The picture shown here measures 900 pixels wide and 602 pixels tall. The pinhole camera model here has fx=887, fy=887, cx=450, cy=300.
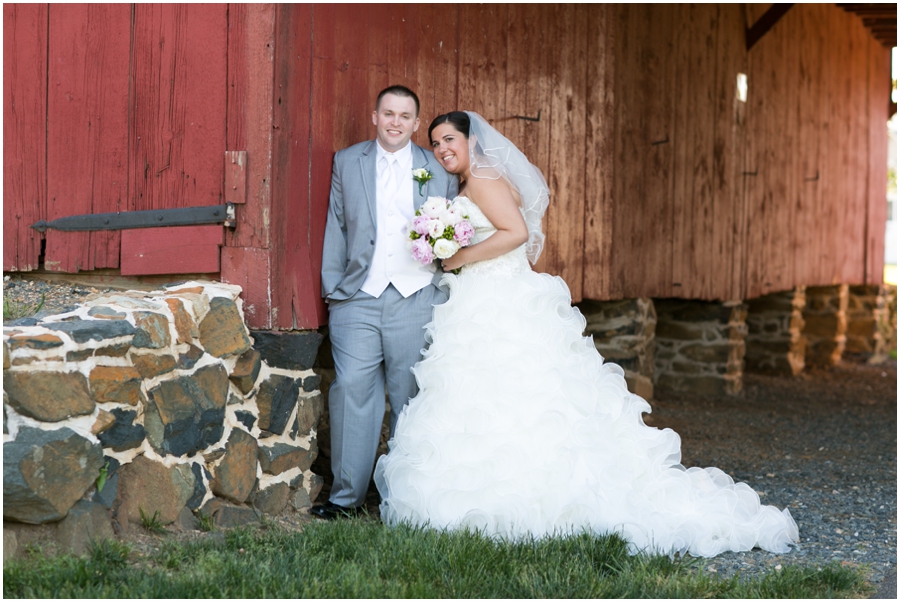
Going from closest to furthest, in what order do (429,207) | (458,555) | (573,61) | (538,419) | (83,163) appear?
(458,555) → (538,419) → (429,207) → (83,163) → (573,61)

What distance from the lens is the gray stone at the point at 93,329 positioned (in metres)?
3.13

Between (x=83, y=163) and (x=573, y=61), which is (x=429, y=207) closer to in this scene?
(x=83, y=163)

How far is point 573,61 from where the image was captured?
20.6 feet

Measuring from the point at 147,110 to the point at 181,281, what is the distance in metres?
0.86

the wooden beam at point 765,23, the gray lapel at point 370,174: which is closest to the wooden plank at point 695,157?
the wooden beam at point 765,23

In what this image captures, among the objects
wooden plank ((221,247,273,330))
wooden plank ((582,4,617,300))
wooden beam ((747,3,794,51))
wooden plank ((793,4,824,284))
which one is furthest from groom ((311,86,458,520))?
wooden plank ((793,4,824,284))

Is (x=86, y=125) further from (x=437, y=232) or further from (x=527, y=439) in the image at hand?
(x=527, y=439)

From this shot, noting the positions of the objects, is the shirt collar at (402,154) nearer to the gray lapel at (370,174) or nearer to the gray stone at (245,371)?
the gray lapel at (370,174)

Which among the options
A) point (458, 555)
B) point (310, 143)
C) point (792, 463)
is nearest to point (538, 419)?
point (458, 555)

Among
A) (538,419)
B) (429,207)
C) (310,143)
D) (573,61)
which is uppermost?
(573,61)

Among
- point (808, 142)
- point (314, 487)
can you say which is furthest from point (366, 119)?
point (808, 142)

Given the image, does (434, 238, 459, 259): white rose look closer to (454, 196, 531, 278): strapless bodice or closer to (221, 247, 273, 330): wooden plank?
(454, 196, 531, 278): strapless bodice

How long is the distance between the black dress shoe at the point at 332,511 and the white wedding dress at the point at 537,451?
0.71 ft

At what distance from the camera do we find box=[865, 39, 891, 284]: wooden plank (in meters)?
12.9
